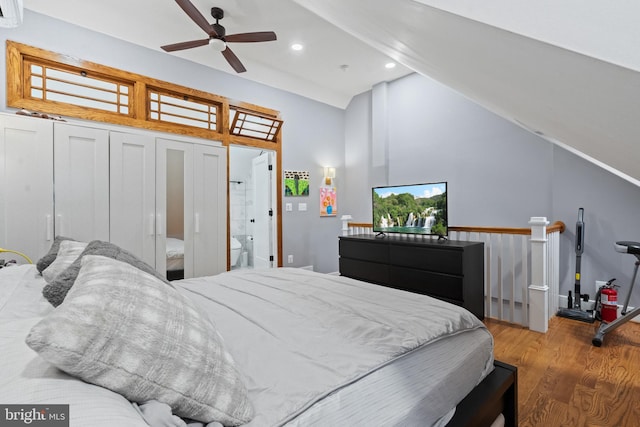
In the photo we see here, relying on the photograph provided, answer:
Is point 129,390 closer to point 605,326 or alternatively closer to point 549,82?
point 549,82

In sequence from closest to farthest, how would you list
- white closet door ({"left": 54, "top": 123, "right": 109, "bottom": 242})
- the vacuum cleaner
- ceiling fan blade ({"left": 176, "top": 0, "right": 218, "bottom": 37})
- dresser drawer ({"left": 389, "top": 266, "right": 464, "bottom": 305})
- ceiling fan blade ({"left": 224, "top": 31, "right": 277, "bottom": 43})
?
ceiling fan blade ({"left": 176, "top": 0, "right": 218, "bottom": 37})
white closet door ({"left": 54, "top": 123, "right": 109, "bottom": 242})
ceiling fan blade ({"left": 224, "top": 31, "right": 277, "bottom": 43})
dresser drawer ({"left": 389, "top": 266, "right": 464, "bottom": 305})
the vacuum cleaner

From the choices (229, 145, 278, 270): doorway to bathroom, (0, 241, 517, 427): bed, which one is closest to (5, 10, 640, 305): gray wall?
(229, 145, 278, 270): doorway to bathroom

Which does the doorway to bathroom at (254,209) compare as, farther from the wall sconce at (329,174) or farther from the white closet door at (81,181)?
the white closet door at (81,181)

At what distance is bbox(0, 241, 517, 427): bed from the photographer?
0.53 metres

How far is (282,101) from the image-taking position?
4.51 m

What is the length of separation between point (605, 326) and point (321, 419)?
3.12 m

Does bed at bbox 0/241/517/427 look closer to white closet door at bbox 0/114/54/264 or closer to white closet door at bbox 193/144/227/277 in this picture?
white closet door at bbox 0/114/54/264

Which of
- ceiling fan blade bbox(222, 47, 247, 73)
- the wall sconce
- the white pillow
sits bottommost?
the white pillow

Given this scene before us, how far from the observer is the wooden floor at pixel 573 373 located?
1.64 meters

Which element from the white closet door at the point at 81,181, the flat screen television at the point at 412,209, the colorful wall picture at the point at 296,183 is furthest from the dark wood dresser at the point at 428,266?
the white closet door at the point at 81,181

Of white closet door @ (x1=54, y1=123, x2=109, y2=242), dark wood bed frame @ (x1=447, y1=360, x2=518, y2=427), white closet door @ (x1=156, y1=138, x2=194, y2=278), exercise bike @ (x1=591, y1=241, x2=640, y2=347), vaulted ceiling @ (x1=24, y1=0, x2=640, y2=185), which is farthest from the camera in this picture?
white closet door @ (x1=156, y1=138, x2=194, y2=278)

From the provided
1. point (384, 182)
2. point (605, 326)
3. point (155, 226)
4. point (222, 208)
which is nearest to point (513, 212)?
point (605, 326)

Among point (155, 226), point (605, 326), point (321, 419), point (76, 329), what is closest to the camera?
point (76, 329)

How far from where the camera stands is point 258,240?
477 centimetres
